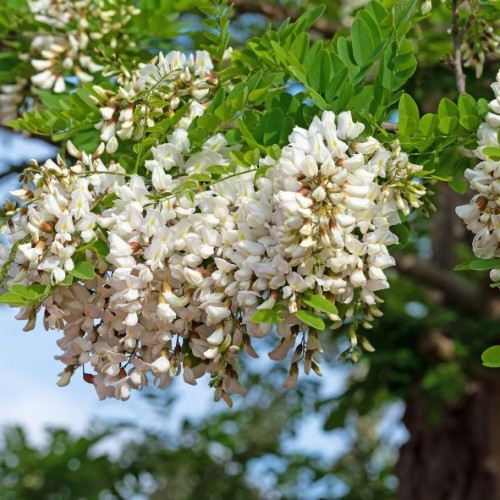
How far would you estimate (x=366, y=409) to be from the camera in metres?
5.42

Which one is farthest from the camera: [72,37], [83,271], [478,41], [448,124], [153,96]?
[72,37]

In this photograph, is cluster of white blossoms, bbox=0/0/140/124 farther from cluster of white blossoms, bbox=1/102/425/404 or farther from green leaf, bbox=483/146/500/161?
green leaf, bbox=483/146/500/161

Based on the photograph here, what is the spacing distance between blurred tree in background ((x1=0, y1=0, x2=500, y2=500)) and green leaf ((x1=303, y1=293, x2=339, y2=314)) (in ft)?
5.27

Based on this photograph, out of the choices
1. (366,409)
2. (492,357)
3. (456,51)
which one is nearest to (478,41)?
(456,51)

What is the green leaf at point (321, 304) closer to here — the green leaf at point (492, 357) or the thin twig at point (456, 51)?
the green leaf at point (492, 357)

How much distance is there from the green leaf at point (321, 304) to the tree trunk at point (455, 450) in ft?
12.9

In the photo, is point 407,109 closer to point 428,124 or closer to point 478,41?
point 428,124

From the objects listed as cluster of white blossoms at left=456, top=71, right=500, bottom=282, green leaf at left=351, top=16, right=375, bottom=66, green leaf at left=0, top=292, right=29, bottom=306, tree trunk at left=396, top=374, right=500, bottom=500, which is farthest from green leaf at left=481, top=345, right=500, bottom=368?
tree trunk at left=396, top=374, right=500, bottom=500

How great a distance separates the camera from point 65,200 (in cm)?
204

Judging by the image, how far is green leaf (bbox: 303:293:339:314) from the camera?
1.89m

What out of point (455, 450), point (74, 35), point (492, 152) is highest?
point (492, 152)

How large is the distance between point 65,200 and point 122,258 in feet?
0.62

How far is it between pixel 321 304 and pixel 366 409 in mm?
3643

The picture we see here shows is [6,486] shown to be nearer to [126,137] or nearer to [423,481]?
[423,481]
